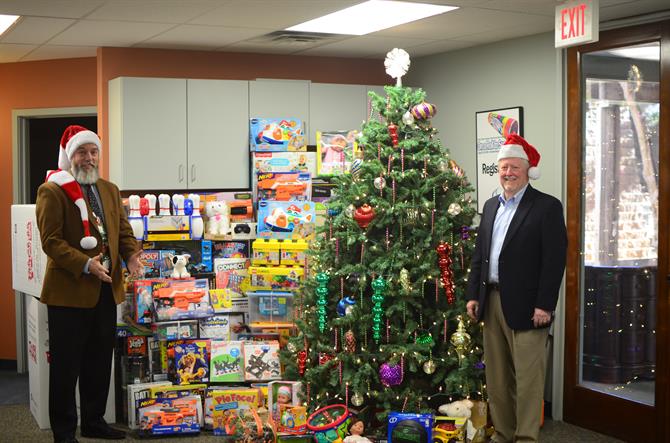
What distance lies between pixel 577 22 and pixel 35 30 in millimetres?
3366

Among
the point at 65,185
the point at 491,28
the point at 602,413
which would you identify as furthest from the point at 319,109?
the point at 602,413

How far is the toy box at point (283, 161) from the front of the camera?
6.17m

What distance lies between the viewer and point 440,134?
671 centimetres

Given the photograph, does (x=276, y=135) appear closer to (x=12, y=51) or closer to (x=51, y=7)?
(x=51, y=7)

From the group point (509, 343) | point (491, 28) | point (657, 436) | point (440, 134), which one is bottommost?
point (657, 436)

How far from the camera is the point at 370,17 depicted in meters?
5.24

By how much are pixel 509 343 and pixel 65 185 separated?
2441mm

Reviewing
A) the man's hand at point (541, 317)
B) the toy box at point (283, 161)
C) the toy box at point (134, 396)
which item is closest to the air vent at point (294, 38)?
the toy box at point (283, 161)

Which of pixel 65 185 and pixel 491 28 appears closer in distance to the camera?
pixel 65 185

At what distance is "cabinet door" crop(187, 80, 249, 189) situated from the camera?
241 inches

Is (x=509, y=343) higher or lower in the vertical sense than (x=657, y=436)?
higher

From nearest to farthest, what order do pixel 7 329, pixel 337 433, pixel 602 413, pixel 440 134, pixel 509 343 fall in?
pixel 509 343 → pixel 337 433 → pixel 602 413 → pixel 440 134 → pixel 7 329

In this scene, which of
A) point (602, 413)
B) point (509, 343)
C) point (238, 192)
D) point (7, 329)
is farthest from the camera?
point (7, 329)

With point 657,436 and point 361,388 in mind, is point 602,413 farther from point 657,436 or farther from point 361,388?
point 361,388
